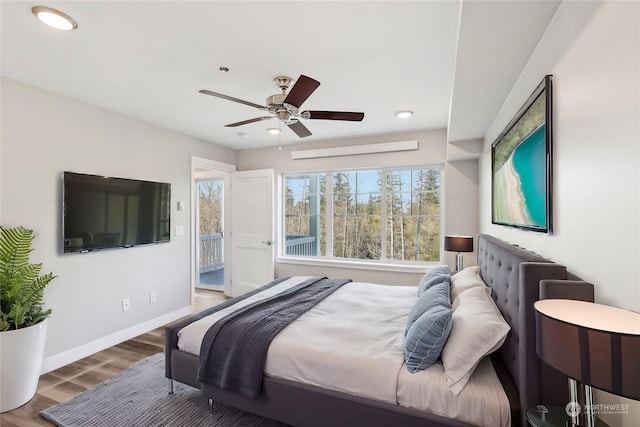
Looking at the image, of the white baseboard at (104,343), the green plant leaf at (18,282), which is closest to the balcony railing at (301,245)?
the white baseboard at (104,343)

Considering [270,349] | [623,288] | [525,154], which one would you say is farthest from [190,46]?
[623,288]

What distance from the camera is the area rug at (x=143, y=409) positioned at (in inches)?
78.5

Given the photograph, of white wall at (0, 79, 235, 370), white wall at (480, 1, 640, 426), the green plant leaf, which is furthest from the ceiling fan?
the green plant leaf

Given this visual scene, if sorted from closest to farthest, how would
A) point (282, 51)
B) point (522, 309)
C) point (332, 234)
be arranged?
point (522, 309) → point (282, 51) → point (332, 234)

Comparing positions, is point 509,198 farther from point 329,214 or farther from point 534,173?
point 329,214

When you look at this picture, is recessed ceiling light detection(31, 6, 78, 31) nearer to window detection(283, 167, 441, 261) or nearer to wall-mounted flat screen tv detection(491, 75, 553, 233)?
wall-mounted flat screen tv detection(491, 75, 553, 233)

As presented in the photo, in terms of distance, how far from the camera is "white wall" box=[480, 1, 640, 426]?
0.92m

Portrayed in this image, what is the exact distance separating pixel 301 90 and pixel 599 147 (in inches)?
61.3

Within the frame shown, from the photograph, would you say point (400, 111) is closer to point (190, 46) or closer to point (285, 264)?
point (190, 46)

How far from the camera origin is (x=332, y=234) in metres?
4.66

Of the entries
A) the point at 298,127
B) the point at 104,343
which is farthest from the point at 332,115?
the point at 104,343

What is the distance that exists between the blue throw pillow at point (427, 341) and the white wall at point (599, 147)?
24.1 inches
